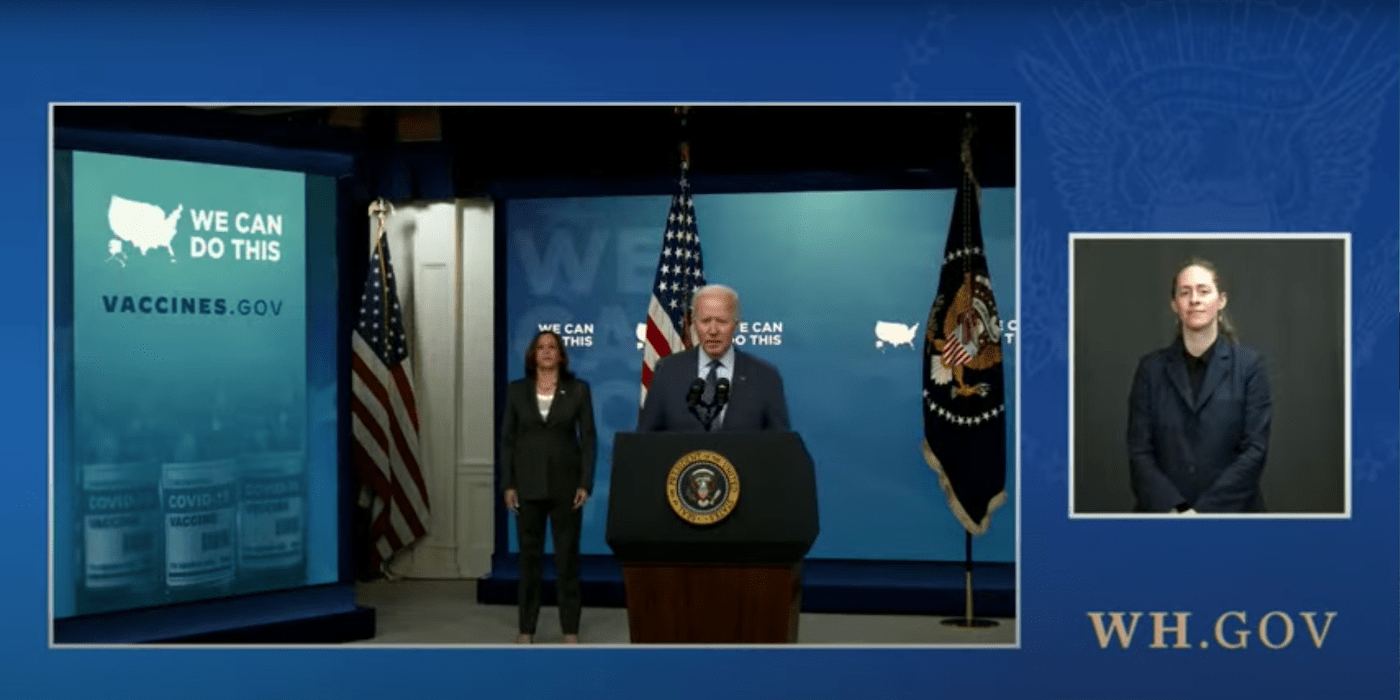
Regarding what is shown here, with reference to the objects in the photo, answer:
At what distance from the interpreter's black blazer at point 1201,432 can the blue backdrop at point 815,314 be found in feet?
10.7

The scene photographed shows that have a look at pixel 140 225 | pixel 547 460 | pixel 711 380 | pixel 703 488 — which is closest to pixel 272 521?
pixel 547 460

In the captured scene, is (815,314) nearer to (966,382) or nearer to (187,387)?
(966,382)

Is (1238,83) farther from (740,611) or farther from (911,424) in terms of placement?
(911,424)

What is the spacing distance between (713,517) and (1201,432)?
5.79 ft

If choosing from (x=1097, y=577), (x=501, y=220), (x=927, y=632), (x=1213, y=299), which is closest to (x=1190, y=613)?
(x=1097, y=577)

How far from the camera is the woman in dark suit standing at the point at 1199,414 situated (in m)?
5.69

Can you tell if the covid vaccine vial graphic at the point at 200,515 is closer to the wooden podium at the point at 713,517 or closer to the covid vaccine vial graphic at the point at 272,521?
the covid vaccine vial graphic at the point at 272,521

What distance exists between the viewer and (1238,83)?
222 inches

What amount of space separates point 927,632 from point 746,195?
272 centimetres

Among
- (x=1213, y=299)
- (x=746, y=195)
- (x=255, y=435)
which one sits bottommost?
(x=255, y=435)

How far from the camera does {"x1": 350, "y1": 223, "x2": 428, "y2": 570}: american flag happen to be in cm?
896

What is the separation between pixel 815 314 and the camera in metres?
9.16

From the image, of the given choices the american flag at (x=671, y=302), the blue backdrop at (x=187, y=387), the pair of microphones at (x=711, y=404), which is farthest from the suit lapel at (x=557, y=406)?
the pair of microphones at (x=711, y=404)

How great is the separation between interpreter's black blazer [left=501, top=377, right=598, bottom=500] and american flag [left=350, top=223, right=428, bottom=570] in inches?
73.8
